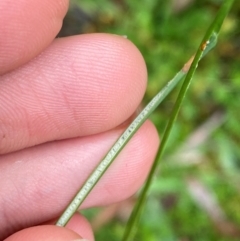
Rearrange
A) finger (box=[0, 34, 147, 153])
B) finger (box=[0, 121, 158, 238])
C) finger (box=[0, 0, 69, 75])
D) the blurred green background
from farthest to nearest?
the blurred green background, finger (box=[0, 121, 158, 238]), finger (box=[0, 34, 147, 153]), finger (box=[0, 0, 69, 75])

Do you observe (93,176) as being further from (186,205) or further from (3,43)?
(186,205)

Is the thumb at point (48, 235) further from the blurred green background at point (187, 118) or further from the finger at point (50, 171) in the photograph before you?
the blurred green background at point (187, 118)

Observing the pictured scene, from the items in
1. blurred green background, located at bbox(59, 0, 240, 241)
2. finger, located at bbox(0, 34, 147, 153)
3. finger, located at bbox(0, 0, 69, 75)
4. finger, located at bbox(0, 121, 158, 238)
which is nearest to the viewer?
finger, located at bbox(0, 0, 69, 75)

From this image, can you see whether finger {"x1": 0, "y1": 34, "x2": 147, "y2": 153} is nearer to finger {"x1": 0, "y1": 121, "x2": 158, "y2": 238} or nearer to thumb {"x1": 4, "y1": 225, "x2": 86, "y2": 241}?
finger {"x1": 0, "y1": 121, "x2": 158, "y2": 238}

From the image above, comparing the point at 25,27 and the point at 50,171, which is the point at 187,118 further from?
the point at 25,27

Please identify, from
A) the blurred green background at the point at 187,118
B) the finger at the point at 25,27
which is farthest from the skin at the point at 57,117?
the blurred green background at the point at 187,118

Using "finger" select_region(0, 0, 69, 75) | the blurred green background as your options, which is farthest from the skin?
the blurred green background

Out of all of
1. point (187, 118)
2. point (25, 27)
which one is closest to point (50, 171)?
point (25, 27)
